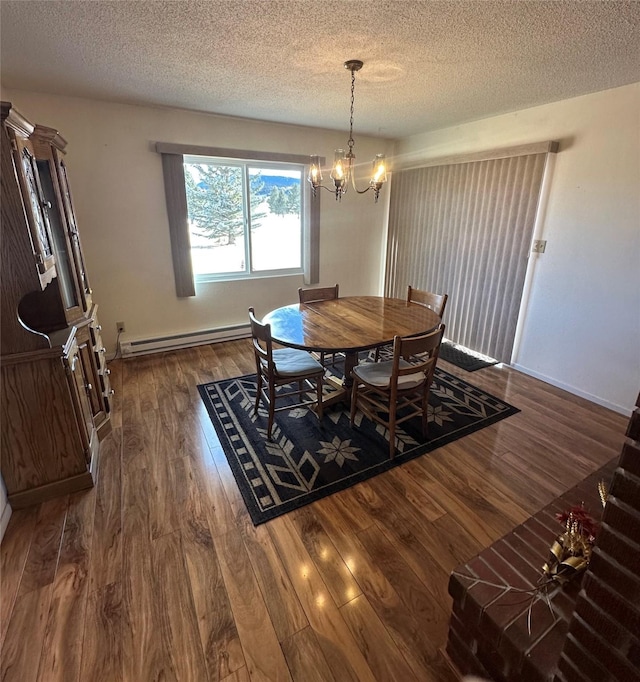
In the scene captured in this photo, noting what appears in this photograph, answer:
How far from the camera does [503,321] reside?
353 centimetres

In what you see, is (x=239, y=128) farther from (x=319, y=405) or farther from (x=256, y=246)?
(x=319, y=405)

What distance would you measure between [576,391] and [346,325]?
7.21ft

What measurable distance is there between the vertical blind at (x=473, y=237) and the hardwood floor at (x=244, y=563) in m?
1.49

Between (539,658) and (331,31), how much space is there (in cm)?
270

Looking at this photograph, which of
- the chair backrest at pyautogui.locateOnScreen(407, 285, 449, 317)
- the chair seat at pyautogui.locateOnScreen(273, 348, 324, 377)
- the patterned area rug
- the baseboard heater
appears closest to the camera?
the patterned area rug

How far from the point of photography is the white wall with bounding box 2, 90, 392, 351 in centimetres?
310

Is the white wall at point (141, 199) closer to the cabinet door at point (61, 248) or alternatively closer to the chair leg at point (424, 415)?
the cabinet door at point (61, 248)

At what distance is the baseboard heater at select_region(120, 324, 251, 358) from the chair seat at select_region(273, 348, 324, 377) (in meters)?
1.66

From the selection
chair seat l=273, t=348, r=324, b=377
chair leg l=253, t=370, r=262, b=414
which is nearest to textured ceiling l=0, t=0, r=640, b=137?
chair seat l=273, t=348, r=324, b=377

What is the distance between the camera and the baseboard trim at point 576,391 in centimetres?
277

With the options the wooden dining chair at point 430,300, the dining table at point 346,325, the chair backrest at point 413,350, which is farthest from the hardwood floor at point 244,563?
the wooden dining chair at point 430,300

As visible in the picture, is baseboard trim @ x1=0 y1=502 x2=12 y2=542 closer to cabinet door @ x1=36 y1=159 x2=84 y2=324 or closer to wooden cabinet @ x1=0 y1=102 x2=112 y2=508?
wooden cabinet @ x1=0 y1=102 x2=112 y2=508

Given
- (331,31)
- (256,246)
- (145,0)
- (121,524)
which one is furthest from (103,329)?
(331,31)

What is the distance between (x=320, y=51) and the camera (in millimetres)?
2039
